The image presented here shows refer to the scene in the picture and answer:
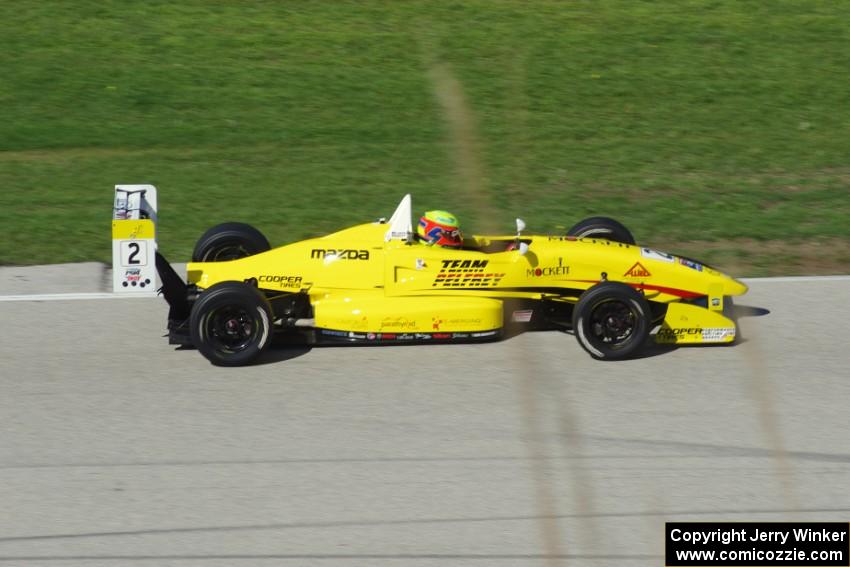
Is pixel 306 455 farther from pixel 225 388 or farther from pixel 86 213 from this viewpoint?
pixel 86 213

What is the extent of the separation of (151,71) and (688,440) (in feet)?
36.5

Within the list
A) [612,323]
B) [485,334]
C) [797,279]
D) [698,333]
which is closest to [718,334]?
[698,333]

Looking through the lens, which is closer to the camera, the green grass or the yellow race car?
the yellow race car

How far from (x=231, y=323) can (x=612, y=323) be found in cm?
265

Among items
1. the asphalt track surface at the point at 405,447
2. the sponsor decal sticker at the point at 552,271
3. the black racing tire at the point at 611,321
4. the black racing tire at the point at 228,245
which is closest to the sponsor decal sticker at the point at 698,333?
the asphalt track surface at the point at 405,447

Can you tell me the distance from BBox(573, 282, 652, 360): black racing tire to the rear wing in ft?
10.5

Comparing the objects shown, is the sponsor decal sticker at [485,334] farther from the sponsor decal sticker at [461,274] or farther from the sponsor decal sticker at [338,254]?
the sponsor decal sticker at [338,254]

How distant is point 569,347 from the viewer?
348 inches

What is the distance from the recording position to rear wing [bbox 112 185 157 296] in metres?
9.07

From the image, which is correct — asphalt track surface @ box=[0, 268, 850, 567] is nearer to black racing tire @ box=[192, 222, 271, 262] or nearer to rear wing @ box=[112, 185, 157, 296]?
rear wing @ box=[112, 185, 157, 296]

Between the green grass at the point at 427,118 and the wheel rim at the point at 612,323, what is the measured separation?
2717mm

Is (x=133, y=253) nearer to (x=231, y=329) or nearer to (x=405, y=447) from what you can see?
(x=231, y=329)

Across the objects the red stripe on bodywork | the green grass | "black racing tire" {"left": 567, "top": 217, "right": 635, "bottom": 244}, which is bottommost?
the red stripe on bodywork

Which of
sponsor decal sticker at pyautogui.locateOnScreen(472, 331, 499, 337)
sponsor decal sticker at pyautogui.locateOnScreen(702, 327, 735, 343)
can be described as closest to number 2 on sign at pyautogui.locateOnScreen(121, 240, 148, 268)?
sponsor decal sticker at pyautogui.locateOnScreen(472, 331, 499, 337)
